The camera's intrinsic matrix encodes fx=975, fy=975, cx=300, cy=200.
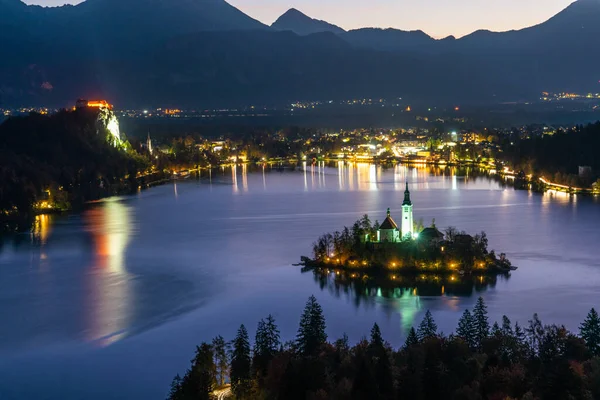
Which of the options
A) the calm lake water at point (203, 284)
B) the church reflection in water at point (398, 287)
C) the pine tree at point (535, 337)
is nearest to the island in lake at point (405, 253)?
the church reflection in water at point (398, 287)

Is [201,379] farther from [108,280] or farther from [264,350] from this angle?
[108,280]

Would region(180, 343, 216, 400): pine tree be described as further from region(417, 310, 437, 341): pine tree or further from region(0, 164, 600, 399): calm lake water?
region(417, 310, 437, 341): pine tree

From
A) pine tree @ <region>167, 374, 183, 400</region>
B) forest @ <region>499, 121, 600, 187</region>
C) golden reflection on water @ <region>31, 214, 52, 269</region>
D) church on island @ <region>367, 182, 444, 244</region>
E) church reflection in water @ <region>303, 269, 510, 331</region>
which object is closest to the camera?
pine tree @ <region>167, 374, 183, 400</region>

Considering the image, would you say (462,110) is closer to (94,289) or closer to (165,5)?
(165,5)

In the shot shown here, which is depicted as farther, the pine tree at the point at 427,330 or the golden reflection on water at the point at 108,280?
the golden reflection on water at the point at 108,280

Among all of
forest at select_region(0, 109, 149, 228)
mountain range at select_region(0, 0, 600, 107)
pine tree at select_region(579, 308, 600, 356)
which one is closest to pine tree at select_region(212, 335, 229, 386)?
pine tree at select_region(579, 308, 600, 356)

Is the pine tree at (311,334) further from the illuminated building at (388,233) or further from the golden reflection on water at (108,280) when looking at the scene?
the illuminated building at (388,233)

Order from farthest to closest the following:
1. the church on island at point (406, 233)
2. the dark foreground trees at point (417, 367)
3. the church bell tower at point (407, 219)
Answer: the church bell tower at point (407, 219) → the church on island at point (406, 233) → the dark foreground trees at point (417, 367)

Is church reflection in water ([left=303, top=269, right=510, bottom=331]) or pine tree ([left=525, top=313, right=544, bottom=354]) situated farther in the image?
church reflection in water ([left=303, top=269, right=510, bottom=331])
